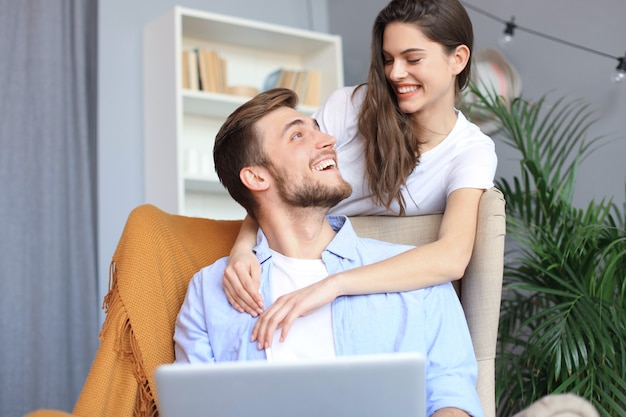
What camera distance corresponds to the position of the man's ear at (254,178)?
5.81ft

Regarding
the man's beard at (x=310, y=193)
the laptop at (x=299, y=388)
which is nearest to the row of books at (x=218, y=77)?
the man's beard at (x=310, y=193)

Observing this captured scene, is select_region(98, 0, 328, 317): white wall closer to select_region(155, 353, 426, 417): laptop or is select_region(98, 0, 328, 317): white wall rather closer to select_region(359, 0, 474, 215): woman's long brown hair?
select_region(359, 0, 474, 215): woman's long brown hair

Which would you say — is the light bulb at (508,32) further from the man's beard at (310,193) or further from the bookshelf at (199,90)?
the man's beard at (310,193)

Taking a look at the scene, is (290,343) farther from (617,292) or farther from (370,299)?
(617,292)

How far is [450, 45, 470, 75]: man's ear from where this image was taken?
1996 mm

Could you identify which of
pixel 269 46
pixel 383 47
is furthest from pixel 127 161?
pixel 383 47

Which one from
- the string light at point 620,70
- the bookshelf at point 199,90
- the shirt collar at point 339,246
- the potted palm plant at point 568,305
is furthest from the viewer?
the bookshelf at point 199,90

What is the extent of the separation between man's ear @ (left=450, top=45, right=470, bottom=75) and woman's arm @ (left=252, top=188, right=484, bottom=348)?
0.41 meters

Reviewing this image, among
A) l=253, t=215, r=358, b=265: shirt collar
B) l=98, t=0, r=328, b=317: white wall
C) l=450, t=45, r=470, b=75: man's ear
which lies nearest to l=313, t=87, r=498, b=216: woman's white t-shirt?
l=450, t=45, r=470, b=75: man's ear

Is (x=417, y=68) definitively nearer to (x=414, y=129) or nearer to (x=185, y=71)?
(x=414, y=129)

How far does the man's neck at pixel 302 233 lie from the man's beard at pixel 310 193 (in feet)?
0.07

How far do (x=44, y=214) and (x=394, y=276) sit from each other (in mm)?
2247

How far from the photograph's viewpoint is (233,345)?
5.29 feet

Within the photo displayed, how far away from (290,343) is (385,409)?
491mm
